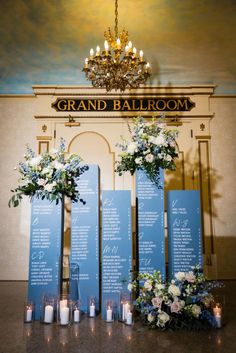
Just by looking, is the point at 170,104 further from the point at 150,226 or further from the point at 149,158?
the point at 150,226

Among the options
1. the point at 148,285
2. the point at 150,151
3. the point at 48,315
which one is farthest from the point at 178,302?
the point at 150,151

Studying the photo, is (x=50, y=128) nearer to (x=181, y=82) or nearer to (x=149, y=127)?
(x=181, y=82)

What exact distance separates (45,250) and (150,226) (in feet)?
3.92

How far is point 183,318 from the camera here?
321 cm

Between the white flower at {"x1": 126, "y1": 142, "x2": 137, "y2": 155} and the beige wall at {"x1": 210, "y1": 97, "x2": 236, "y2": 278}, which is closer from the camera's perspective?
the white flower at {"x1": 126, "y1": 142, "x2": 137, "y2": 155}

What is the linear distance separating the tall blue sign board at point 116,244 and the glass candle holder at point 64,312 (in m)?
0.40

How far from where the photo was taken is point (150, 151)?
3654 mm

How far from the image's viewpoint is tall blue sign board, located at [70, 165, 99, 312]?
3578 mm

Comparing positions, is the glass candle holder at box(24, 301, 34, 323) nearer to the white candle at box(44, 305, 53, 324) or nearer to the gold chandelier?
the white candle at box(44, 305, 53, 324)

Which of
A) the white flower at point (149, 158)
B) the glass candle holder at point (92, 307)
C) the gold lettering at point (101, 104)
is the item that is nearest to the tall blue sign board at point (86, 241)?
the glass candle holder at point (92, 307)

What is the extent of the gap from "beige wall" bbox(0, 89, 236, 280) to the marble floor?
110 inches

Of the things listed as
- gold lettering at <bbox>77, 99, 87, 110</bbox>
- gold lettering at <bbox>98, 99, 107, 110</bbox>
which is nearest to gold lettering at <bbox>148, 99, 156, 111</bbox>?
gold lettering at <bbox>98, 99, 107, 110</bbox>

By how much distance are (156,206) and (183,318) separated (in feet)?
3.91

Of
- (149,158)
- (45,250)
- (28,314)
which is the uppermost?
(149,158)
